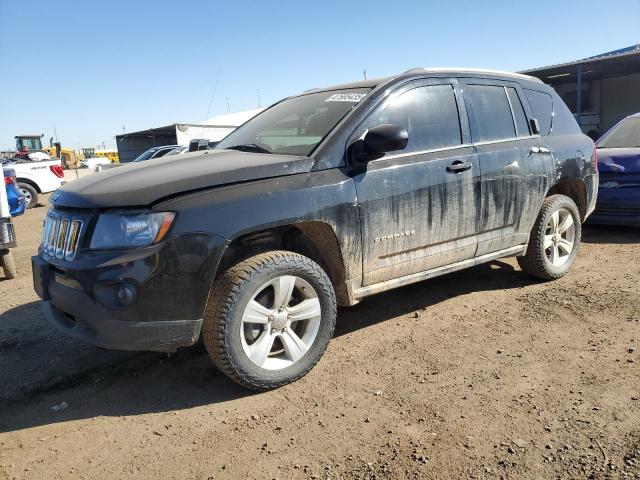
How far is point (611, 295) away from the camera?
4246 mm

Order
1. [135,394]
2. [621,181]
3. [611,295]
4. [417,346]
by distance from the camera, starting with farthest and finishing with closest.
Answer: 1. [621,181]
2. [611,295]
3. [417,346]
4. [135,394]

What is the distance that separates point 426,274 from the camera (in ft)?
12.1

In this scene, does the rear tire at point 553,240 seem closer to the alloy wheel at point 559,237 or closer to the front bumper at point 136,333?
the alloy wheel at point 559,237

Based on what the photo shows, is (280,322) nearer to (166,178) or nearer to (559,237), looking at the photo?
(166,178)

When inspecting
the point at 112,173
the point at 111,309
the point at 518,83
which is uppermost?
the point at 518,83

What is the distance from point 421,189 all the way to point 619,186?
13.5ft

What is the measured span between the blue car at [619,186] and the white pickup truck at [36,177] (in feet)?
44.1

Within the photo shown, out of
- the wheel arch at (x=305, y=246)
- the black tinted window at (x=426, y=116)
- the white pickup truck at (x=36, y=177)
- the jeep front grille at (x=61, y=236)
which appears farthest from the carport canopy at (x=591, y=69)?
the jeep front grille at (x=61, y=236)

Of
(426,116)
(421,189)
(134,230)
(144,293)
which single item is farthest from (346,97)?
(144,293)

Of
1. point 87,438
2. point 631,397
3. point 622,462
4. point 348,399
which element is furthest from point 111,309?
point 631,397

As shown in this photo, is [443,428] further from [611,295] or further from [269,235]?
[611,295]

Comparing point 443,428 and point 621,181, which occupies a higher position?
point 621,181

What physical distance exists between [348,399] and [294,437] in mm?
437

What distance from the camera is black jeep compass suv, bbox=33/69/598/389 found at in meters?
2.62
